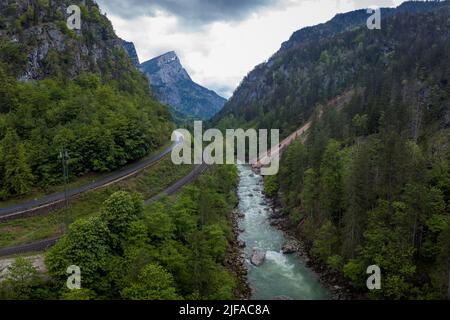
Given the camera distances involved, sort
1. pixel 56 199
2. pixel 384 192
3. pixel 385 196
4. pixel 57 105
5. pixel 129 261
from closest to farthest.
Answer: pixel 129 261
pixel 384 192
pixel 385 196
pixel 56 199
pixel 57 105

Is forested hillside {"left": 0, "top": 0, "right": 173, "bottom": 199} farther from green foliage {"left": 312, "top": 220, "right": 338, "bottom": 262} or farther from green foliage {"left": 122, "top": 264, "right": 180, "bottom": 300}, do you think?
green foliage {"left": 312, "top": 220, "right": 338, "bottom": 262}

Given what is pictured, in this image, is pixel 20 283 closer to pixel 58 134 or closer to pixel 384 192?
pixel 58 134

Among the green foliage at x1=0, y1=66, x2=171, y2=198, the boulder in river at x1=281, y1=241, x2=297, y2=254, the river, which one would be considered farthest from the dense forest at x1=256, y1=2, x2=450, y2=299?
the green foliage at x1=0, y1=66, x2=171, y2=198

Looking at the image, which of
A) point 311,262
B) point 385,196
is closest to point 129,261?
point 311,262

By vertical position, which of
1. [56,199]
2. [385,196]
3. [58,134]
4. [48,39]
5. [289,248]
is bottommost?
[289,248]
